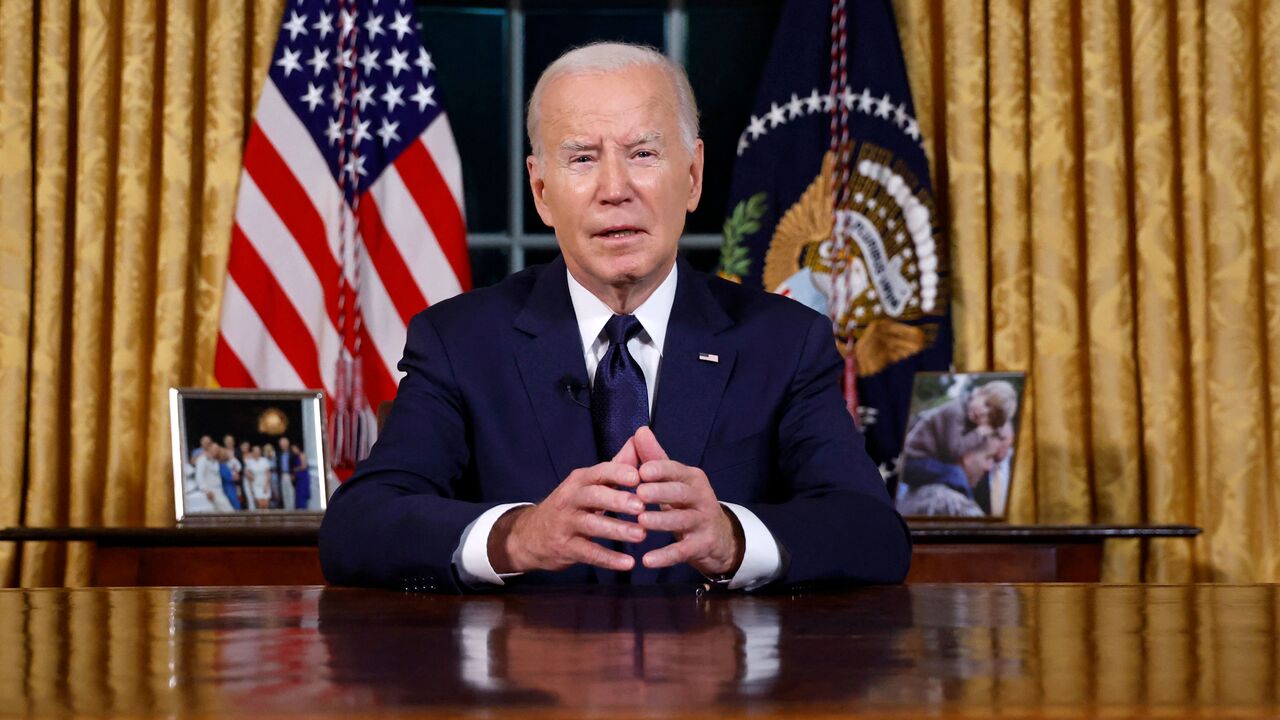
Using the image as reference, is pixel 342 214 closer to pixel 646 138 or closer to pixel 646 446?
pixel 646 138

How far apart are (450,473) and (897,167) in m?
2.01

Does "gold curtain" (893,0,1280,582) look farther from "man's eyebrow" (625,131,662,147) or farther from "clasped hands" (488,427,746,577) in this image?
"clasped hands" (488,427,746,577)

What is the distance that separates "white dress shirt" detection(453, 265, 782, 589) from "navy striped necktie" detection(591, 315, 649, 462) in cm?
3

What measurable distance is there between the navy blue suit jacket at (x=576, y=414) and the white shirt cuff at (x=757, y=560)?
0.20 meters

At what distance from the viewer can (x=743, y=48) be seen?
392cm

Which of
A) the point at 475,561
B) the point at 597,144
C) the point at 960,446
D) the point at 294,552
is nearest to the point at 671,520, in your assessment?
the point at 475,561

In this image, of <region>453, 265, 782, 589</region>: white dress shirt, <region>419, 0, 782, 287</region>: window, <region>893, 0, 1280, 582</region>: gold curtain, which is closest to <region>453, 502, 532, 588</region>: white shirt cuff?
<region>453, 265, 782, 589</region>: white dress shirt

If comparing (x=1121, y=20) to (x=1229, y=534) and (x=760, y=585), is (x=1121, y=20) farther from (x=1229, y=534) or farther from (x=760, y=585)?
(x=760, y=585)

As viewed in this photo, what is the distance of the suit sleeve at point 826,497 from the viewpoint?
58.3 inches

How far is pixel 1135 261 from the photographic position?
3.50 m

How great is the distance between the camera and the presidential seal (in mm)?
3434

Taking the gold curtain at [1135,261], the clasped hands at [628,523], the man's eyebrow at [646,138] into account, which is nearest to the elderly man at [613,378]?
the man's eyebrow at [646,138]

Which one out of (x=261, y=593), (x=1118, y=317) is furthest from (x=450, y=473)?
(x=1118, y=317)

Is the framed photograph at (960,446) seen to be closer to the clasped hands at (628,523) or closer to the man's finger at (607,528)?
the clasped hands at (628,523)
